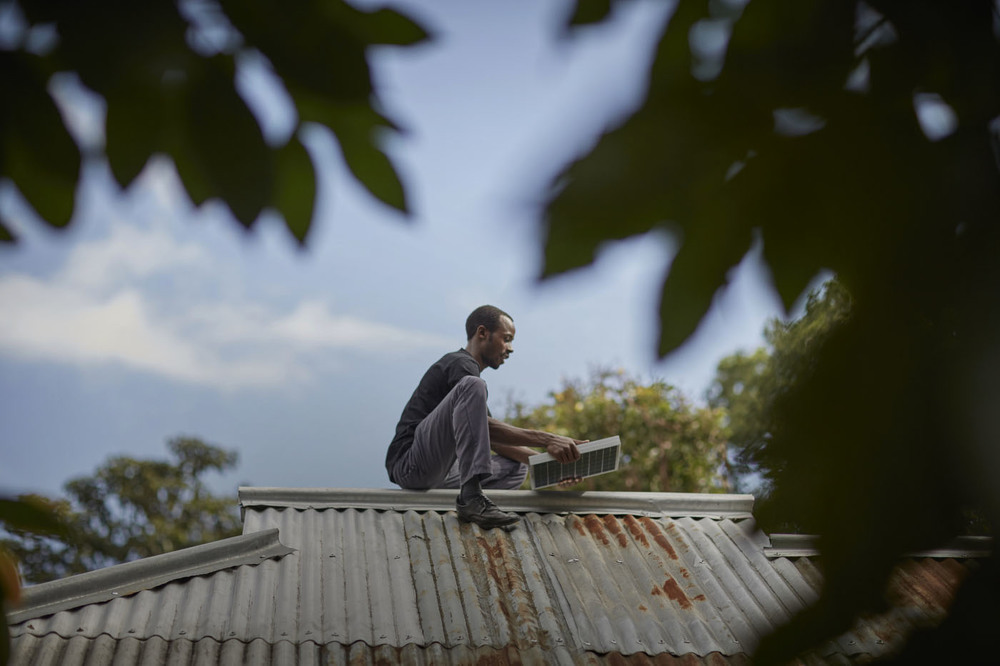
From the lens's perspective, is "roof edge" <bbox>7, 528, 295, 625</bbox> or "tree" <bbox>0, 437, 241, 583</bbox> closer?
"roof edge" <bbox>7, 528, 295, 625</bbox>

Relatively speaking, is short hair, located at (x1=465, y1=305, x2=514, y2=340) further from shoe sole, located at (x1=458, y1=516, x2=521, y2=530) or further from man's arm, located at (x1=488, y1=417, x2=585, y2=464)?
shoe sole, located at (x1=458, y1=516, x2=521, y2=530)

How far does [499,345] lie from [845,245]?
3794 millimetres

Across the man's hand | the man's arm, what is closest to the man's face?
the man's arm

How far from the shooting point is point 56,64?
811 millimetres

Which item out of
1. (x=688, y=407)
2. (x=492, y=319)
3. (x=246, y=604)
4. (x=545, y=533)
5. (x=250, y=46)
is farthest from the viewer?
(x=688, y=407)

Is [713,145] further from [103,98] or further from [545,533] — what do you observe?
[545,533]

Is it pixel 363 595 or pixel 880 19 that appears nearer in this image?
pixel 880 19

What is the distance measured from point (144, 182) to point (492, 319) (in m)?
3.71

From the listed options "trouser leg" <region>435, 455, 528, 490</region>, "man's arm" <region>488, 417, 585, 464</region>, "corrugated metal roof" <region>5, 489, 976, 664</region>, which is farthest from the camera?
"trouser leg" <region>435, 455, 528, 490</region>

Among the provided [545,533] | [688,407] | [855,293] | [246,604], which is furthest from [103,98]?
[688,407]

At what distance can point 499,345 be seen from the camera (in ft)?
14.8

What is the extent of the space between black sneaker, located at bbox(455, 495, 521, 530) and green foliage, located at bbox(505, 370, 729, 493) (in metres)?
5.91

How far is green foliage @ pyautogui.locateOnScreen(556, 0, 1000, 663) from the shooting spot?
0.69 m

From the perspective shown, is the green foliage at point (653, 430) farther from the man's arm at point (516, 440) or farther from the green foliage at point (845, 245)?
the green foliage at point (845, 245)
